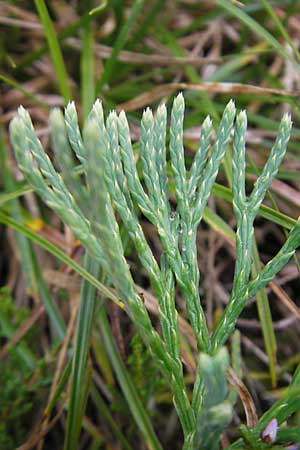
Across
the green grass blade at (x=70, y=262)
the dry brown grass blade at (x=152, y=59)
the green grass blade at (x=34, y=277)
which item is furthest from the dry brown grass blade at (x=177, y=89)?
the green grass blade at (x=70, y=262)

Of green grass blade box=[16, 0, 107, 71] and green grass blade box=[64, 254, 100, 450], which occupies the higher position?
green grass blade box=[16, 0, 107, 71]

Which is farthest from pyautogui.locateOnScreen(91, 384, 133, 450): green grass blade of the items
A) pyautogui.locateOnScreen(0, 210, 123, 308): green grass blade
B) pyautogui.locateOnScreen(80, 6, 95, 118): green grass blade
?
pyautogui.locateOnScreen(80, 6, 95, 118): green grass blade

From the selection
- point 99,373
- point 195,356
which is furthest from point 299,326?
point 99,373

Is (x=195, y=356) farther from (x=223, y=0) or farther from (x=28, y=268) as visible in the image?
(x=223, y=0)

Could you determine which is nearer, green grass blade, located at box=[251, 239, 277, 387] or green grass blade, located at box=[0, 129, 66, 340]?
green grass blade, located at box=[251, 239, 277, 387]

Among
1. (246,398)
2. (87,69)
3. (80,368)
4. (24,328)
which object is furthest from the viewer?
(87,69)

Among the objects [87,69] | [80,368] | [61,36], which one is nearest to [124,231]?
[80,368]

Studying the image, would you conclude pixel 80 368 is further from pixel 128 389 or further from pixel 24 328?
pixel 24 328

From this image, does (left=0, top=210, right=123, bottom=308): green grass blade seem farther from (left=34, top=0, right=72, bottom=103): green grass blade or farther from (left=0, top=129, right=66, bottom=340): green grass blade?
(left=34, top=0, right=72, bottom=103): green grass blade
